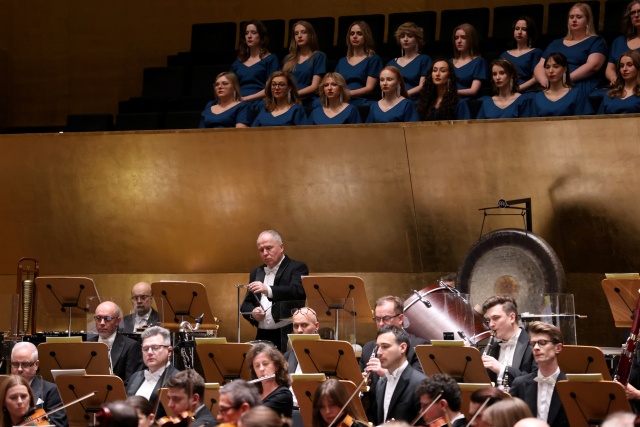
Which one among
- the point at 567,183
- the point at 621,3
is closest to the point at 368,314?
the point at 567,183

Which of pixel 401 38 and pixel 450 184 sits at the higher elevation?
pixel 401 38

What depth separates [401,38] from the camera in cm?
889

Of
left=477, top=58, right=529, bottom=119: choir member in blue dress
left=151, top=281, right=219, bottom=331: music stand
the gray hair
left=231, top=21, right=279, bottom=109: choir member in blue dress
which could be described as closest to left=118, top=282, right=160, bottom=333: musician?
left=151, top=281, right=219, bottom=331: music stand

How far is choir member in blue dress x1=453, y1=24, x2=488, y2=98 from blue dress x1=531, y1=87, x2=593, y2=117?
23.4 inches

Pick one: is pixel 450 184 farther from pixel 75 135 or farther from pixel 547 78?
pixel 75 135

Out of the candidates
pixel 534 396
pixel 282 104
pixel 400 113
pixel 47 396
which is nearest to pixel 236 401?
pixel 534 396

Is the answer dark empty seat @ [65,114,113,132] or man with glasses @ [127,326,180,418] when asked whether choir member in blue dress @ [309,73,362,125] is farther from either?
man with glasses @ [127,326,180,418]

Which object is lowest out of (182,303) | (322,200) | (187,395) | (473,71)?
(187,395)

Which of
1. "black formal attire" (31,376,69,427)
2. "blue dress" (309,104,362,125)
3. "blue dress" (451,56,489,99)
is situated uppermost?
"blue dress" (451,56,489,99)

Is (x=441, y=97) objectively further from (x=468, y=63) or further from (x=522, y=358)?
(x=522, y=358)

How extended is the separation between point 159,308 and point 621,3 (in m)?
4.19

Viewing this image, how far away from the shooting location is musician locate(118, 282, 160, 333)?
7.82m

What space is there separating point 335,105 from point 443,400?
12.3 feet

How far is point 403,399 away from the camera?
19.6 ft
